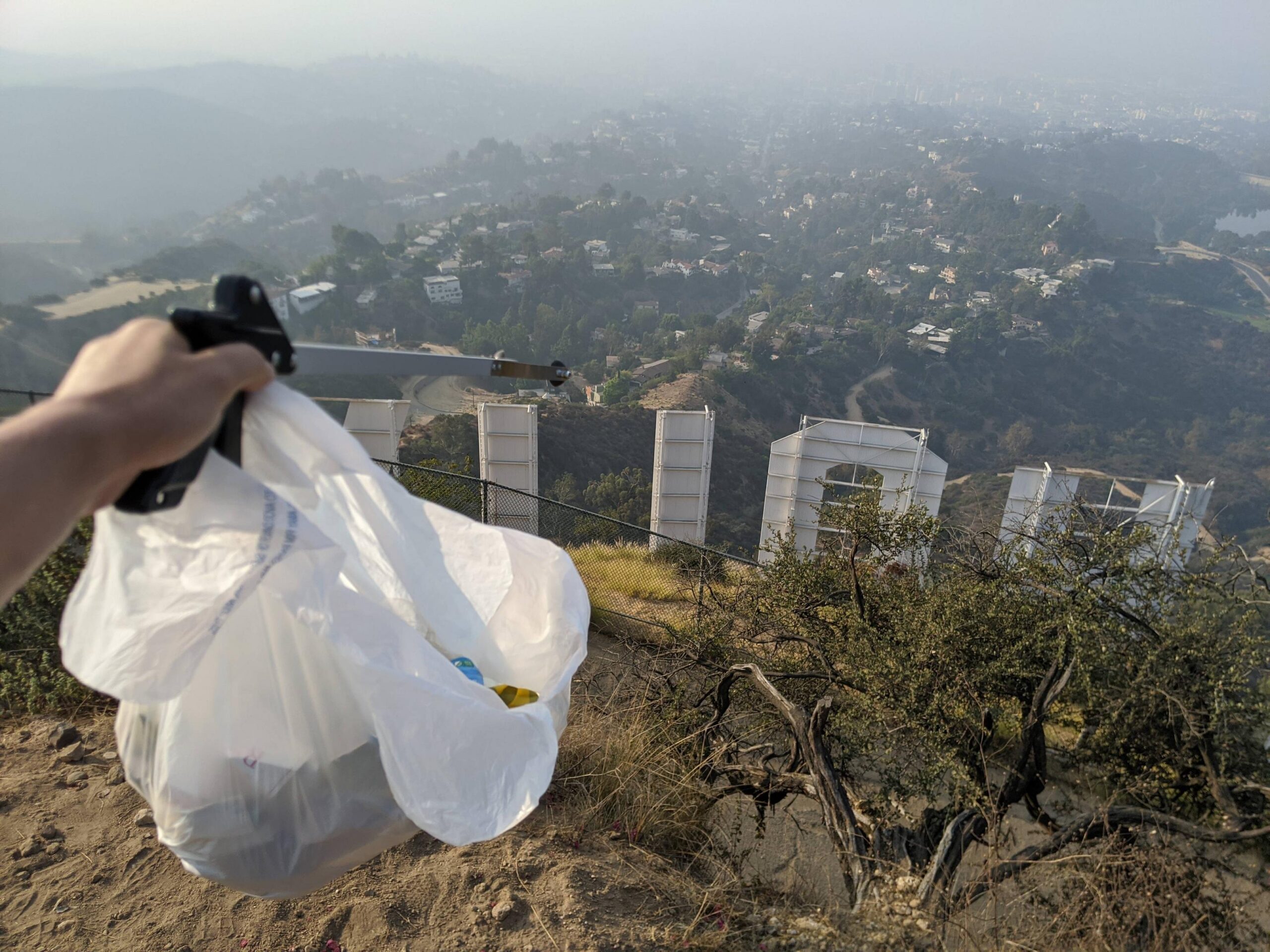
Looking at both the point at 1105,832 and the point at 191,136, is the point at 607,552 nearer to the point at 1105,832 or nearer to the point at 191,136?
the point at 1105,832

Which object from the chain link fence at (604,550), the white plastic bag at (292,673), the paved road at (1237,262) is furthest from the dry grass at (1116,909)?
the paved road at (1237,262)

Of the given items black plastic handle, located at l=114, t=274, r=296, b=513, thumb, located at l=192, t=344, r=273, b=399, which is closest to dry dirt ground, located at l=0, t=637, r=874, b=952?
black plastic handle, located at l=114, t=274, r=296, b=513

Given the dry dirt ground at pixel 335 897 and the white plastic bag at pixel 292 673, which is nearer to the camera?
the white plastic bag at pixel 292 673

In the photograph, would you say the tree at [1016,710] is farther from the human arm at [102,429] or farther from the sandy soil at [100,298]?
the sandy soil at [100,298]

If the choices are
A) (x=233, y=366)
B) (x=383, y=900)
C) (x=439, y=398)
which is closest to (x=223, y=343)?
(x=233, y=366)

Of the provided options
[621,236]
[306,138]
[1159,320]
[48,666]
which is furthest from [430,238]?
[1159,320]

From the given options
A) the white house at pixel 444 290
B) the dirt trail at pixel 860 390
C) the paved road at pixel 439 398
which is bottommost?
the dirt trail at pixel 860 390
